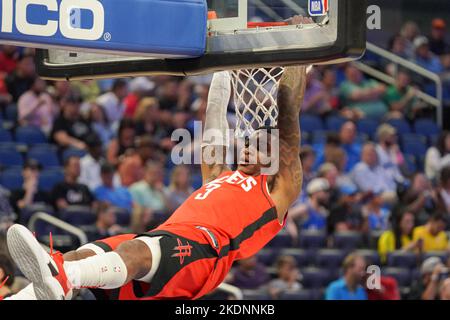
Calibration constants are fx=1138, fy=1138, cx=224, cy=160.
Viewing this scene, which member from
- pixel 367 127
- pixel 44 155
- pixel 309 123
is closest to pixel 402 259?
pixel 309 123

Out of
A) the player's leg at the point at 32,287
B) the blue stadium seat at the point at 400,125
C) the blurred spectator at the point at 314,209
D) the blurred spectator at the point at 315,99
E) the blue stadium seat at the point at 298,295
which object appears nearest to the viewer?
the player's leg at the point at 32,287

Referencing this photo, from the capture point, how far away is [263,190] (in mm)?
7523

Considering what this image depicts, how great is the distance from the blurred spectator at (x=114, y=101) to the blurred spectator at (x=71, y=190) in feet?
4.97

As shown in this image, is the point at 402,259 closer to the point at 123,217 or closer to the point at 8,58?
the point at 123,217

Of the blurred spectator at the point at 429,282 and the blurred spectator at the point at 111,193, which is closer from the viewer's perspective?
the blurred spectator at the point at 429,282

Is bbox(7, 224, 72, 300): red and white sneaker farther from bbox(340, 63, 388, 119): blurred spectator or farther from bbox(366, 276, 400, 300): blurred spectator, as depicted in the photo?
bbox(340, 63, 388, 119): blurred spectator

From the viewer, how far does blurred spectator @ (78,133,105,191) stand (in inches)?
456

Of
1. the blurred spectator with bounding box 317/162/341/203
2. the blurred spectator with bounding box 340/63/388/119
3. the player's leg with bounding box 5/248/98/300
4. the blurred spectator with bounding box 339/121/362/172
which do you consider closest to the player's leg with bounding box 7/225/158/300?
the player's leg with bounding box 5/248/98/300

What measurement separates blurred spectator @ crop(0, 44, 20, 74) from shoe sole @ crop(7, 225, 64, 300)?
260 inches

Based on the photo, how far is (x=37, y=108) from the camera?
1203 cm

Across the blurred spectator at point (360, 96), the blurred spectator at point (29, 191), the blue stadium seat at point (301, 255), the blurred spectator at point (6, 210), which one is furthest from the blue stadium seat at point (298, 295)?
the blurred spectator at point (360, 96)

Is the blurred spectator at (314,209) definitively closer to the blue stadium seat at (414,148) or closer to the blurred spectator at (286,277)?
the blurred spectator at (286,277)

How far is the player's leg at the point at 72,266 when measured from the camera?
6.13 metres

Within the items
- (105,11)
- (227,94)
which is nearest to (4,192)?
(227,94)
